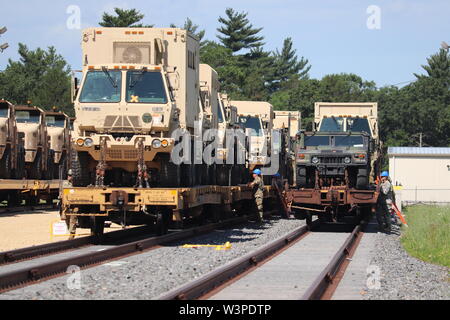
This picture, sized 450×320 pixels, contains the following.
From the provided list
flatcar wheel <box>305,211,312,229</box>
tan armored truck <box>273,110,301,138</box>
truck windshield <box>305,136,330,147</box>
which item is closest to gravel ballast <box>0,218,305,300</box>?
flatcar wheel <box>305,211,312,229</box>

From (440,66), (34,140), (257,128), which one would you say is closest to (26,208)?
(34,140)

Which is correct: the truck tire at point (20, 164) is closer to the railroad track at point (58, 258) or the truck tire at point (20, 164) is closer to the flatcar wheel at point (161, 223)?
the railroad track at point (58, 258)

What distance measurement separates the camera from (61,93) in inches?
3046

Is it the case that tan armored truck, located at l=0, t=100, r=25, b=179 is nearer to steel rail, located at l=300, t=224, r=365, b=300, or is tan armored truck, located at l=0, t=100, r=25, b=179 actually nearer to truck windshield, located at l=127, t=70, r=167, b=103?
truck windshield, located at l=127, t=70, r=167, b=103

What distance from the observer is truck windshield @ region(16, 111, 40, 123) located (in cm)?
3266

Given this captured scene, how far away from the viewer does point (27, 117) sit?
107 feet

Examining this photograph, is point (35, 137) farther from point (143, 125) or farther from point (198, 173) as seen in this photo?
point (143, 125)

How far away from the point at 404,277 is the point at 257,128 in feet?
53.0

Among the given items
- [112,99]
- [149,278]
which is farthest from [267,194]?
[149,278]

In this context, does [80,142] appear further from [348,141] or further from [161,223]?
[348,141]

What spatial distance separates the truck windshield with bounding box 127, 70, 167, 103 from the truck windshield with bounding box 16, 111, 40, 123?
16.9 meters

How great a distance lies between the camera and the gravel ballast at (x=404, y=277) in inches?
424

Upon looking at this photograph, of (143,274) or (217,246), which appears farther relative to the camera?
(217,246)
